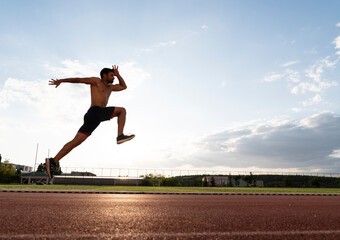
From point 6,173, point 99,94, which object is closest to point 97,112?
point 99,94

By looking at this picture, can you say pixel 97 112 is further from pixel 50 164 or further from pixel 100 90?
pixel 50 164

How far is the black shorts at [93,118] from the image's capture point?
15.3 feet

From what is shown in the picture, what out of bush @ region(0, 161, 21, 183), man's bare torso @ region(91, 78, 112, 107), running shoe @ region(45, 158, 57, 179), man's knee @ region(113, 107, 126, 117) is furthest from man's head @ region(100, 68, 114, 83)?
bush @ region(0, 161, 21, 183)

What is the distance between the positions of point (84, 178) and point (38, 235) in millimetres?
75556

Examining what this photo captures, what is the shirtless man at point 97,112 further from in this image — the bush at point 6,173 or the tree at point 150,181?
the tree at point 150,181

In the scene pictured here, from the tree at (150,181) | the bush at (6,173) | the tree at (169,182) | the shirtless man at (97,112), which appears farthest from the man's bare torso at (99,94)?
the tree at (169,182)

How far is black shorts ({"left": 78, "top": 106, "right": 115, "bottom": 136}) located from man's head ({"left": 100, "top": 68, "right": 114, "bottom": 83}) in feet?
2.13

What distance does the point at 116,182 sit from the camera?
249ft

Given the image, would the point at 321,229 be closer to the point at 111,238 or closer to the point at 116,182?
the point at 111,238

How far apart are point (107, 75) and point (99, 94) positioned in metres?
0.44

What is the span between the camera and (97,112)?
15.4 feet

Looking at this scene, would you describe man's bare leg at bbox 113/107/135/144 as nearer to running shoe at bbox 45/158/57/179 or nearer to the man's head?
the man's head

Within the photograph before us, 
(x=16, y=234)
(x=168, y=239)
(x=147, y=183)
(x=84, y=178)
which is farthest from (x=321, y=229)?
(x=147, y=183)

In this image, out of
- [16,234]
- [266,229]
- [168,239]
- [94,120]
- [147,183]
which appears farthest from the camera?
[147,183]
